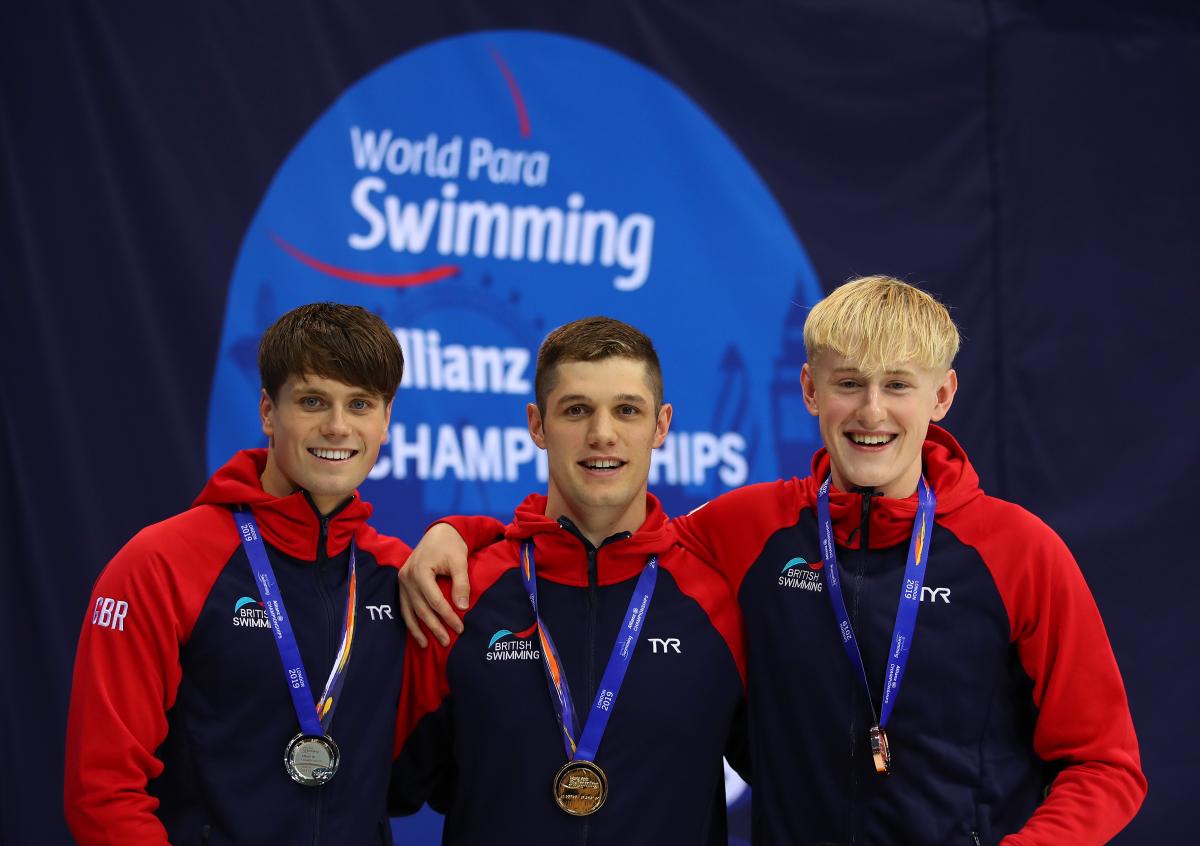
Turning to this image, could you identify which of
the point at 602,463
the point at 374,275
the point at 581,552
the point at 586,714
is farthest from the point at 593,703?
the point at 374,275

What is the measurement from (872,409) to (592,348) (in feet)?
1.71

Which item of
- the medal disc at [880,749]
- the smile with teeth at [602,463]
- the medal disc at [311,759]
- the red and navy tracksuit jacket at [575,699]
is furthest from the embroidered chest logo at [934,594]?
the medal disc at [311,759]

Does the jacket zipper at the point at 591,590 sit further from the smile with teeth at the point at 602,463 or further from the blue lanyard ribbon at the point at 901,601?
the blue lanyard ribbon at the point at 901,601

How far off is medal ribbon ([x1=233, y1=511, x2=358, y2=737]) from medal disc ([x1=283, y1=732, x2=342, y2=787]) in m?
0.02

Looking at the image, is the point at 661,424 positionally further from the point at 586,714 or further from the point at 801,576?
the point at 586,714

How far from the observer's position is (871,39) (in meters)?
4.32

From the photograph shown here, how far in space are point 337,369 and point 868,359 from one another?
0.95 m

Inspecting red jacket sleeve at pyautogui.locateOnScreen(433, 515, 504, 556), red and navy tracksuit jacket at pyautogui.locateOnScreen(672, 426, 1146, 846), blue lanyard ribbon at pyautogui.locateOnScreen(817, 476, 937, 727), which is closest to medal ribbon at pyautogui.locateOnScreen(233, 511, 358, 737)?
red jacket sleeve at pyautogui.locateOnScreen(433, 515, 504, 556)

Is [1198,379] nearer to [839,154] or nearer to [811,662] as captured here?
[839,154]

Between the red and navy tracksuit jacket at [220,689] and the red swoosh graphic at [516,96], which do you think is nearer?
the red and navy tracksuit jacket at [220,689]

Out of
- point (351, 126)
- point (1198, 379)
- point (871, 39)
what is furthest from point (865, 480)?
point (1198, 379)

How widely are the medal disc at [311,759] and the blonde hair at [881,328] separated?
43.9 inches

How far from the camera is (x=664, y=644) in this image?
223 centimetres

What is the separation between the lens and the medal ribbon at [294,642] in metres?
2.09
